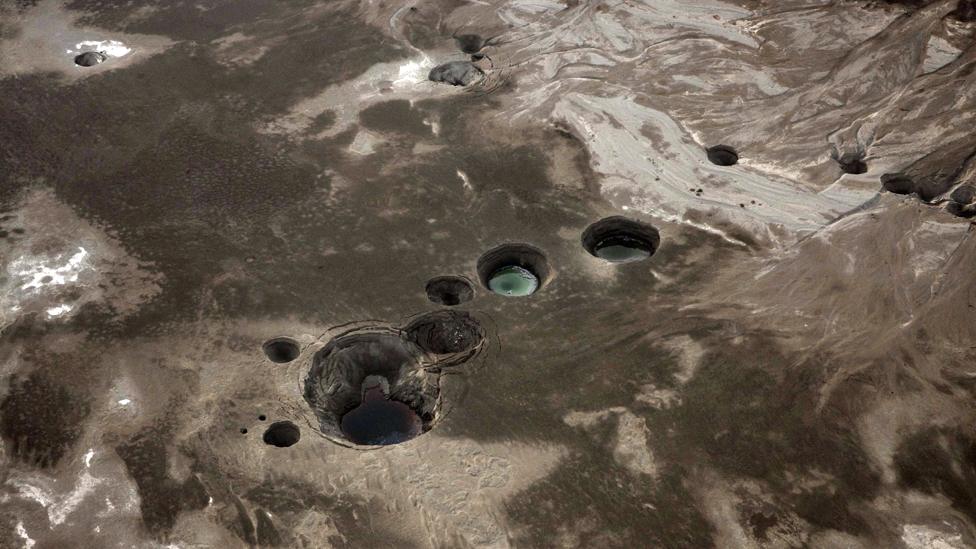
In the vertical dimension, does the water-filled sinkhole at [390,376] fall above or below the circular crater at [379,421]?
A: above

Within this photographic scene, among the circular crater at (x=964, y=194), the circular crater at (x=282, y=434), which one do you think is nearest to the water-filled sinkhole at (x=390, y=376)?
the circular crater at (x=282, y=434)

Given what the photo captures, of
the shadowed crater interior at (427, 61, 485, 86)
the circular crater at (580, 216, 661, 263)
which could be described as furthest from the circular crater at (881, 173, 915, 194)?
the shadowed crater interior at (427, 61, 485, 86)

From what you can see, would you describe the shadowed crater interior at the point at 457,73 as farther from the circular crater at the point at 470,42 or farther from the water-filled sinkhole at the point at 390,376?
the water-filled sinkhole at the point at 390,376

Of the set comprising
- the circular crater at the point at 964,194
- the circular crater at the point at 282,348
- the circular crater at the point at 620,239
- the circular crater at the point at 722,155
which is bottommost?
the circular crater at the point at 282,348

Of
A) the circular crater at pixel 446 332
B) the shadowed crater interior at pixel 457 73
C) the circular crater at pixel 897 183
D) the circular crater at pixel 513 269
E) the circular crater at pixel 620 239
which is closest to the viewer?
the circular crater at pixel 446 332

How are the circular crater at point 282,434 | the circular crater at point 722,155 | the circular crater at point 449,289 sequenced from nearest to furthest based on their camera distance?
the circular crater at point 282,434 → the circular crater at point 449,289 → the circular crater at point 722,155

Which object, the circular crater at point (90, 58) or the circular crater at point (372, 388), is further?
the circular crater at point (90, 58)
